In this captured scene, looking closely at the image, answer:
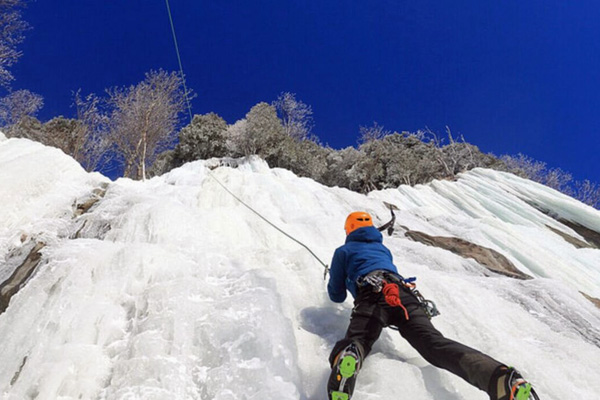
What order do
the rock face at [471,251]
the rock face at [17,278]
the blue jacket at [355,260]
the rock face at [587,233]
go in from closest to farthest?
1. the blue jacket at [355,260]
2. the rock face at [17,278]
3. the rock face at [471,251]
4. the rock face at [587,233]

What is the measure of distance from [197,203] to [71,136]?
1899cm

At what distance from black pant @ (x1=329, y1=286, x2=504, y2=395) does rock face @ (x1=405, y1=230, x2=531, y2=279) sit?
3930 mm

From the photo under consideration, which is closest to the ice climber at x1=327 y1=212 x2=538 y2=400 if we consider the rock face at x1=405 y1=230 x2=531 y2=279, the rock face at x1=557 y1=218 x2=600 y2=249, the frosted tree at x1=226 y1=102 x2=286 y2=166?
the rock face at x1=405 y1=230 x2=531 y2=279

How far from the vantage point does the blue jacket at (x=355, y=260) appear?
10.0 feet

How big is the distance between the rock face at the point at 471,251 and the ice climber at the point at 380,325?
373 cm

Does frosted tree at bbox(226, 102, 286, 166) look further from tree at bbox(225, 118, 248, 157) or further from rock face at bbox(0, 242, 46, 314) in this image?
rock face at bbox(0, 242, 46, 314)

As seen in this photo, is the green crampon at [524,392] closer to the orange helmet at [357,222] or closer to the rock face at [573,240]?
the orange helmet at [357,222]

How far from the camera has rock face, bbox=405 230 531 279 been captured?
6.38 metres

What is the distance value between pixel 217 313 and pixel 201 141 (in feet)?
64.7

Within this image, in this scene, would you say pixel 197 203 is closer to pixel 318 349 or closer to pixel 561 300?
pixel 318 349

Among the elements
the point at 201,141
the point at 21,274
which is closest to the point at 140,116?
the point at 201,141

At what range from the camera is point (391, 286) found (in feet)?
8.77

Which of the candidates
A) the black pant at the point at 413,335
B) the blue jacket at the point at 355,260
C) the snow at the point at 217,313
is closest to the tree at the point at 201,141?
the snow at the point at 217,313

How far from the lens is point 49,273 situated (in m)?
3.66
